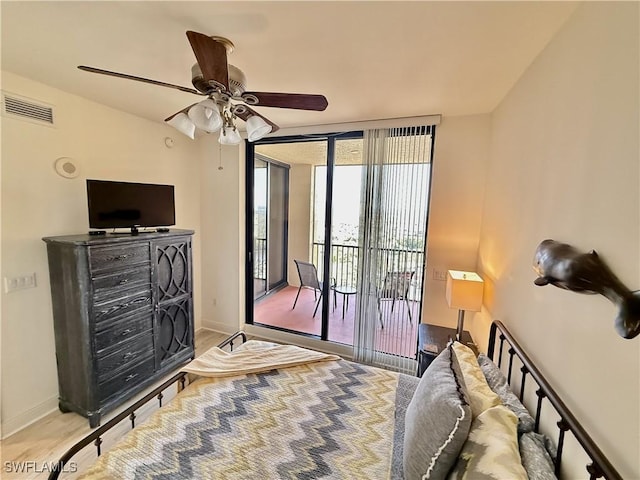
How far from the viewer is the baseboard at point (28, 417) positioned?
1999 mm

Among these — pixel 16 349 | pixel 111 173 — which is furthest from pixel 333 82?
pixel 16 349

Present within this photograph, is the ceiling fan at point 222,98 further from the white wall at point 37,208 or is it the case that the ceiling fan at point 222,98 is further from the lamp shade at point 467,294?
the lamp shade at point 467,294

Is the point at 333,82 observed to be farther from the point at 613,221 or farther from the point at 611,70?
the point at 613,221

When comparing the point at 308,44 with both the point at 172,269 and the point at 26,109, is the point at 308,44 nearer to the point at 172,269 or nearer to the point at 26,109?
the point at 26,109

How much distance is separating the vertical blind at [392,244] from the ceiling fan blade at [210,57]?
5.91 feet

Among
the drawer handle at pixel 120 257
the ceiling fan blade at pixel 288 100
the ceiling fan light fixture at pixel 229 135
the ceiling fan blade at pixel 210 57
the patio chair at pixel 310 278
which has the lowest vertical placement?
the patio chair at pixel 310 278

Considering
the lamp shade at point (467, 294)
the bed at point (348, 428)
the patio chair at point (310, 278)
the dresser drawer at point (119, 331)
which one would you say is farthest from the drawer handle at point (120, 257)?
the lamp shade at point (467, 294)

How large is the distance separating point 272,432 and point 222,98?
5.80ft

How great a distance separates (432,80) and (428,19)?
2.19ft

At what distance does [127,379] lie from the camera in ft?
7.71

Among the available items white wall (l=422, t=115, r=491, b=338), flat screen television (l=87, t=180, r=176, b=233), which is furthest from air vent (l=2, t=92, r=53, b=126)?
white wall (l=422, t=115, r=491, b=338)

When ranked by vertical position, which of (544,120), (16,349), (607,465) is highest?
(544,120)

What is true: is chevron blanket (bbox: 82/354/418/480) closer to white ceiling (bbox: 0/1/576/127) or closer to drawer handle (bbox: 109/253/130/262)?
drawer handle (bbox: 109/253/130/262)

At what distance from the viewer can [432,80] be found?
1912 millimetres
